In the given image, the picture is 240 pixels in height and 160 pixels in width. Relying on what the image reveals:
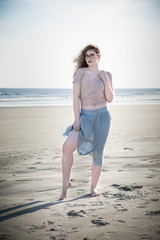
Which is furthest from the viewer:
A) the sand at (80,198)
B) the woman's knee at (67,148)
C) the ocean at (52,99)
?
the ocean at (52,99)

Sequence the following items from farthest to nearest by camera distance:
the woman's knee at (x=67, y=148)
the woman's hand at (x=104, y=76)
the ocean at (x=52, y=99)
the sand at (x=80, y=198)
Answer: the ocean at (x=52, y=99) → the woman's hand at (x=104, y=76) → the woman's knee at (x=67, y=148) → the sand at (x=80, y=198)

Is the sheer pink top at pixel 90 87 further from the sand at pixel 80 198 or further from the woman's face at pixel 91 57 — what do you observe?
the sand at pixel 80 198

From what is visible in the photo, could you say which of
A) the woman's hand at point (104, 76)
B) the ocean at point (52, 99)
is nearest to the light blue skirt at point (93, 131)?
the woman's hand at point (104, 76)

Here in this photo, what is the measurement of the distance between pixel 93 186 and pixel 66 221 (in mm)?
853

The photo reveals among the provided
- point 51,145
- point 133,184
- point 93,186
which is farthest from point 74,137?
point 51,145

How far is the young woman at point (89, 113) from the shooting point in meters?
3.10

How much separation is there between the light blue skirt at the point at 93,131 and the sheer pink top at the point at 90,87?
0.12 m

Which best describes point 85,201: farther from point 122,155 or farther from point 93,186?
point 122,155

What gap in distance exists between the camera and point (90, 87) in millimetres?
3148

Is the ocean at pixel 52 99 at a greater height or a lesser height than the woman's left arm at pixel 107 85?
lesser

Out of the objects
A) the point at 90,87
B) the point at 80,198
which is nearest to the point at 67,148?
the point at 80,198

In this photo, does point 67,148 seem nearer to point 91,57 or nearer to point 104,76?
point 104,76

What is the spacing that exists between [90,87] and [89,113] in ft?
1.06

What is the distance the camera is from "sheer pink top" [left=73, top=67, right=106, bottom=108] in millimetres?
3146
